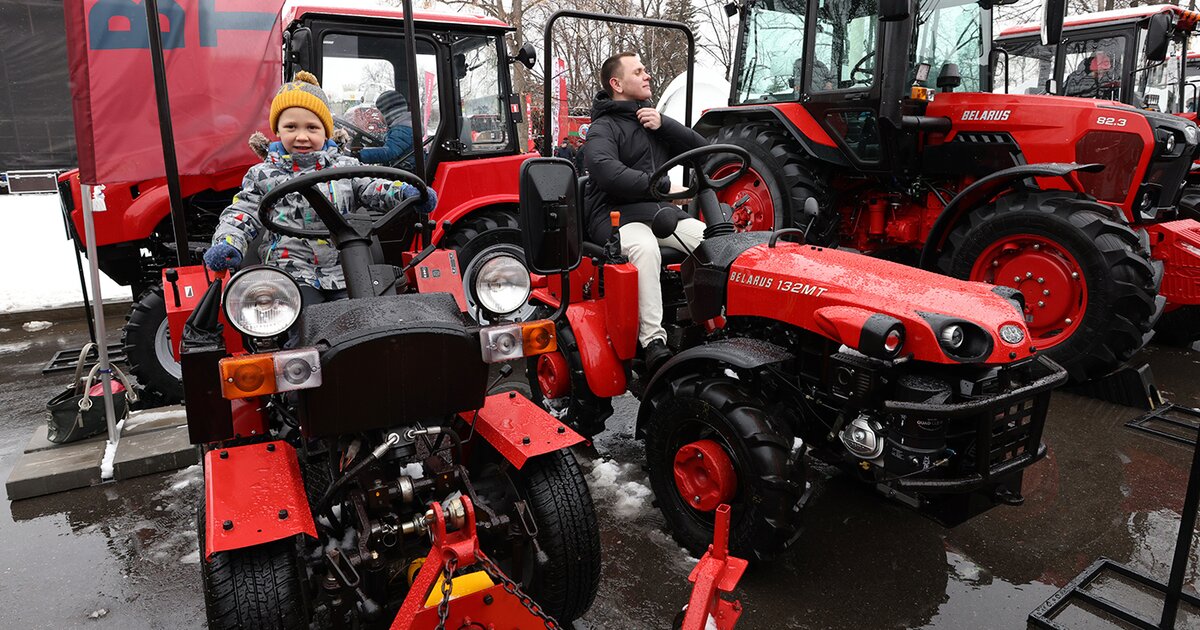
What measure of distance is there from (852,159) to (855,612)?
13.0ft

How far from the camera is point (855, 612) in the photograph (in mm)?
2721

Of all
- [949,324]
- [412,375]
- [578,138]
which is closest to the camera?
[412,375]

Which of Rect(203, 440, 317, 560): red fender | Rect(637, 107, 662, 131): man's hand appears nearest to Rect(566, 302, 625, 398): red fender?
Rect(637, 107, 662, 131): man's hand

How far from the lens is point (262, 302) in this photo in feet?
6.85

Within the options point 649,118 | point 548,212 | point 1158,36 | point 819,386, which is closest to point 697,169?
point 649,118

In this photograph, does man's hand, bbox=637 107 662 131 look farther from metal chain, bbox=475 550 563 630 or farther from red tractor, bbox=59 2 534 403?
metal chain, bbox=475 550 563 630

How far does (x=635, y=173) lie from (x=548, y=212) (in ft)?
4.76

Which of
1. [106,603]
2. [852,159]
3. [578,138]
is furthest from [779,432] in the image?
[578,138]

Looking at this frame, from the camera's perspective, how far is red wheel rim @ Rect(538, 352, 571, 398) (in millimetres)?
4207

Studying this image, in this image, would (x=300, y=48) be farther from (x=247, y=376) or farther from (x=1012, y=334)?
(x=1012, y=334)

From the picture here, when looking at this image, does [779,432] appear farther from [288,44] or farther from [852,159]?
[288,44]

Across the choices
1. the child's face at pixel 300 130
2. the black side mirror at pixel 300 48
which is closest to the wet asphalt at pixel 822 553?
the child's face at pixel 300 130

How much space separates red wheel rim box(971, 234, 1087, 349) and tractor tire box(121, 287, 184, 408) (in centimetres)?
537

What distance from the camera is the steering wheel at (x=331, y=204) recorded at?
222 centimetres
